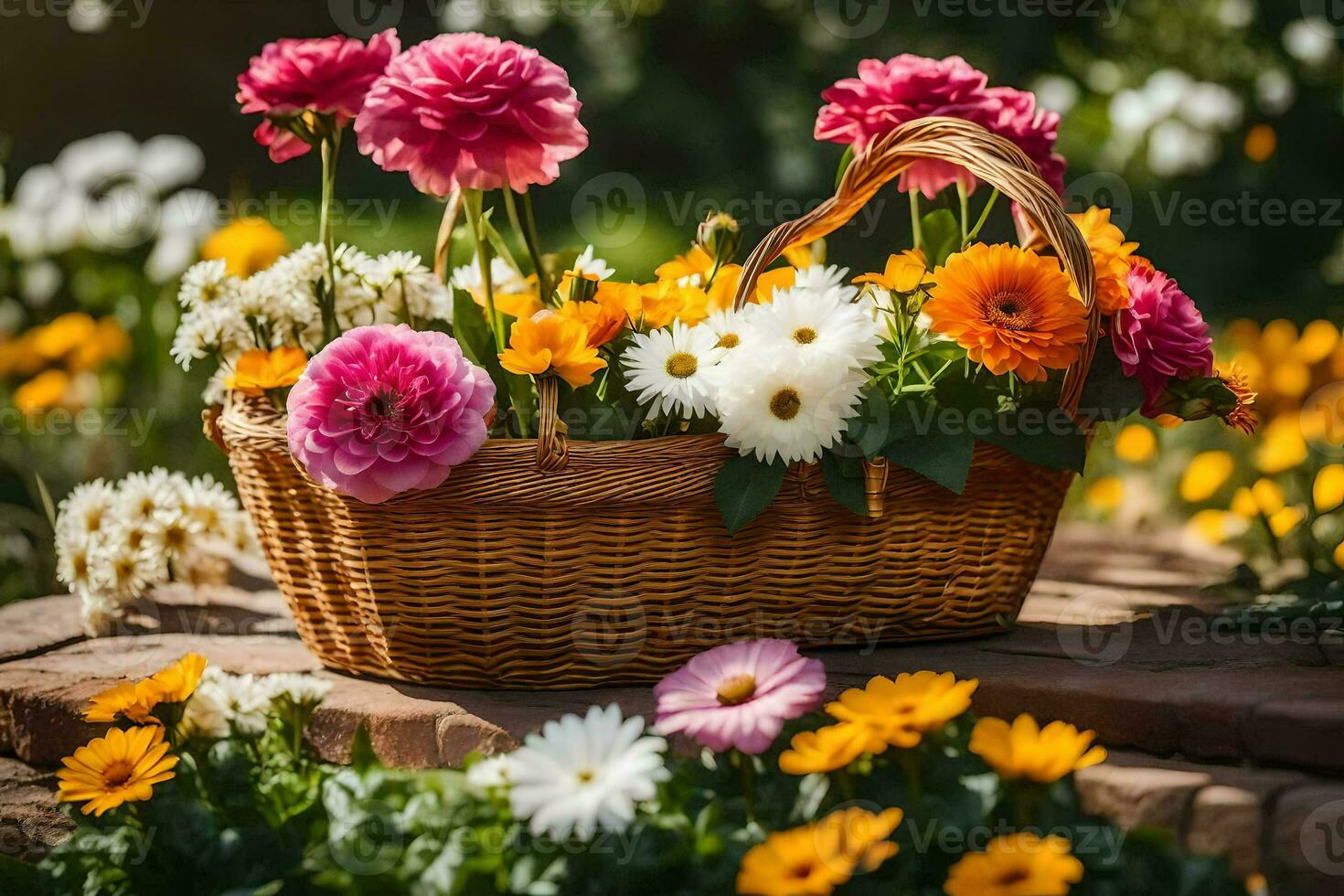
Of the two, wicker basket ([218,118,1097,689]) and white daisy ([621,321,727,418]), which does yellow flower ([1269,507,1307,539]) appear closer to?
wicker basket ([218,118,1097,689])

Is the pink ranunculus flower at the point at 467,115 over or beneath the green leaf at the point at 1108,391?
over

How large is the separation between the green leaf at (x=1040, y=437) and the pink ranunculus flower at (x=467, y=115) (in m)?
0.51

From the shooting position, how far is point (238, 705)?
115 centimetres

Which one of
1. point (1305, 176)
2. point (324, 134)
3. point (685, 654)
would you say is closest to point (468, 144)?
point (324, 134)

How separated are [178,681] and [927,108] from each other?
1007 mm

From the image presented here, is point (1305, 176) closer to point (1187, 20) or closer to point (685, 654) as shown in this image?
point (1187, 20)

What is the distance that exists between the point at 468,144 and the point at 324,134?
0.88 ft

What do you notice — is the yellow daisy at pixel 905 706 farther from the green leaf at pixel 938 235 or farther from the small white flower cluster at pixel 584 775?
the green leaf at pixel 938 235

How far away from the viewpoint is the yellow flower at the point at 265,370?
1291mm

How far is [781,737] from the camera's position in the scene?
102 cm

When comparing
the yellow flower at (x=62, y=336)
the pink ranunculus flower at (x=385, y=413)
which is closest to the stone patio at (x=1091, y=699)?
the pink ranunculus flower at (x=385, y=413)

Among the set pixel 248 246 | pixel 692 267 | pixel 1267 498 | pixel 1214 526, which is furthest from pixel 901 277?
pixel 248 246

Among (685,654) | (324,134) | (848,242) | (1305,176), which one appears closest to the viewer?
(685,654)

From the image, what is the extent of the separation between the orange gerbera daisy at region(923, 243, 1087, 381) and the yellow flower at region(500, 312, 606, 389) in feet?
1.09
